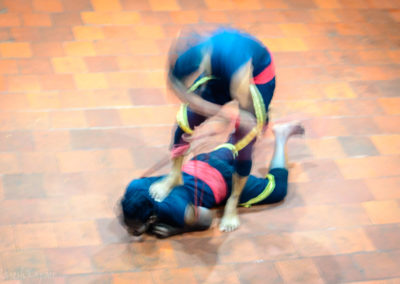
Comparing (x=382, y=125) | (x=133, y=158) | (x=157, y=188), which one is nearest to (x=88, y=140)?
(x=133, y=158)

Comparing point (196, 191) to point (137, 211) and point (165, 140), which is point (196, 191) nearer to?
point (137, 211)

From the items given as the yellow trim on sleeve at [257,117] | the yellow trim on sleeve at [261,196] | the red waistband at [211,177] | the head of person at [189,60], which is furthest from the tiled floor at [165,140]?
the head of person at [189,60]

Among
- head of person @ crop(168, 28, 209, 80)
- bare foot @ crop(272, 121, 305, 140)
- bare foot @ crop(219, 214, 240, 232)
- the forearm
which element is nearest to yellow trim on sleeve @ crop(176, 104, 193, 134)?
the forearm

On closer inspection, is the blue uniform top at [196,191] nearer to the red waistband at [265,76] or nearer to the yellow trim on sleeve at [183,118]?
the yellow trim on sleeve at [183,118]

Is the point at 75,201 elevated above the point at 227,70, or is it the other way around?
the point at 227,70

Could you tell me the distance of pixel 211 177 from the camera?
92.5 inches

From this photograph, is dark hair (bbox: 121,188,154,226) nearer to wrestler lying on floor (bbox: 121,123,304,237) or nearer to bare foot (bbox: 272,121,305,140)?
wrestler lying on floor (bbox: 121,123,304,237)

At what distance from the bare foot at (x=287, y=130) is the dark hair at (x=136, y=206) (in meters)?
0.74

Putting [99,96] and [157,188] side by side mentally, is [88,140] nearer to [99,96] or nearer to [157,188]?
[99,96]

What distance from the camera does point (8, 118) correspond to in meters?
2.66

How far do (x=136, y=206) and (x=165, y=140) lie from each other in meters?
0.61

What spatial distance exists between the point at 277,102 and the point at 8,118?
1.19 metres

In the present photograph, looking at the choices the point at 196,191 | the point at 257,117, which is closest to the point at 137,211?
the point at 196,191

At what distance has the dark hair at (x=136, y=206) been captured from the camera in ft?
6.86
